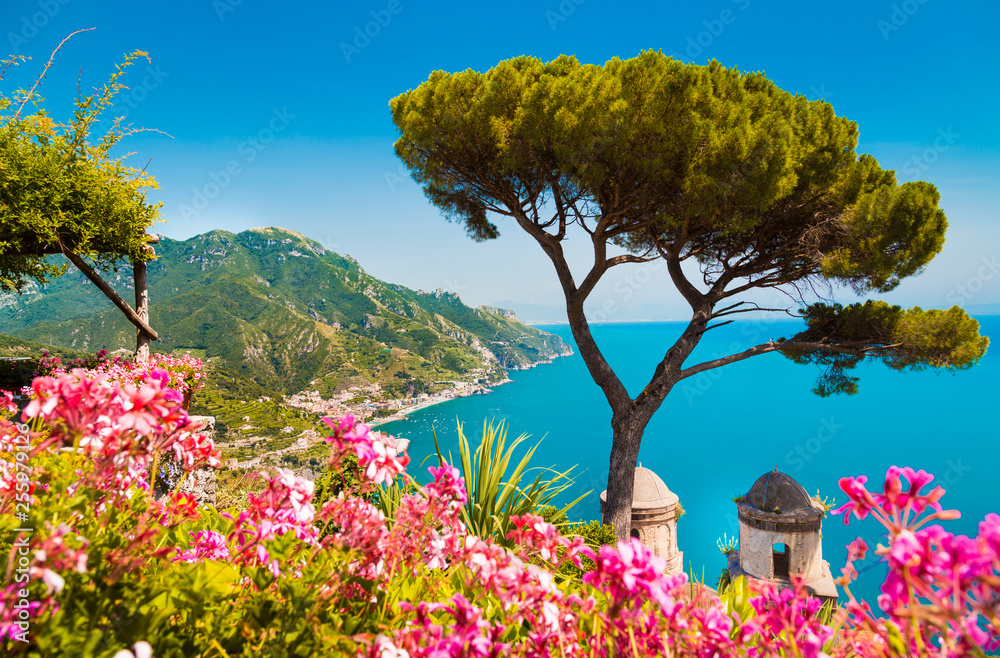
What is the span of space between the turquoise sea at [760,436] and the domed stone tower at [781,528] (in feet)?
42.3

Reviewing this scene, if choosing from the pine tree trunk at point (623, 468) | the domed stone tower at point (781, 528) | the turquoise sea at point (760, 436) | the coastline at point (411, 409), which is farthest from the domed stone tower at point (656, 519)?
the coastline at point (411, 409)

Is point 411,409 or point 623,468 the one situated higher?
point 623,468

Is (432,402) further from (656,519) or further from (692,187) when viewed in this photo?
(692,187)

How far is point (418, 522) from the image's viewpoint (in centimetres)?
94

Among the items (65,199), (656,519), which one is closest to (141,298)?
(65,199)

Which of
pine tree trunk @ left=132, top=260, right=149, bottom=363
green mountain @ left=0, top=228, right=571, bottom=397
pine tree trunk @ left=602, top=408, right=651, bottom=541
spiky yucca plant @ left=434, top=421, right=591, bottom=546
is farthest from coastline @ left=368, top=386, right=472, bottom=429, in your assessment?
spiky yucca plant @ left=434, top=421, right=591, bottom=546

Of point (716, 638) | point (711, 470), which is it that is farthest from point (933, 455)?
point (716, 638)

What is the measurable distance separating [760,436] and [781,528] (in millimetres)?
45178

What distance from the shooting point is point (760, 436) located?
45719mm

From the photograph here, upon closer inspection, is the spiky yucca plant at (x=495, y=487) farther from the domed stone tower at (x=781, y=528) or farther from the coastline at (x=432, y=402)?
the coastline at (x=432, y=402)

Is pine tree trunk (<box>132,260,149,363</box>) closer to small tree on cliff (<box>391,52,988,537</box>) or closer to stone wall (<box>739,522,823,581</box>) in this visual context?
small tree on cliff (<box>391,52,988,537</box>)

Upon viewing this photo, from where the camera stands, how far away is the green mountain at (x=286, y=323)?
6241 cm

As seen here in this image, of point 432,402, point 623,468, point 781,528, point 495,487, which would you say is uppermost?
point 495,487

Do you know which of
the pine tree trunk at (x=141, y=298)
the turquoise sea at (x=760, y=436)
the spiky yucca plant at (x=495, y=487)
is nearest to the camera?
the spiky yucca plant at (x=495, y=487)
